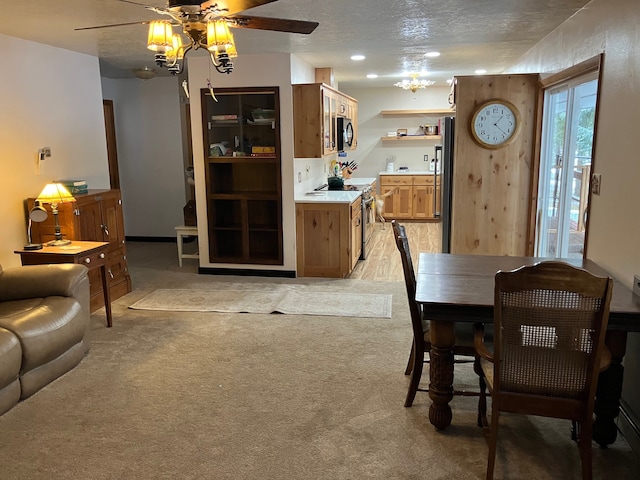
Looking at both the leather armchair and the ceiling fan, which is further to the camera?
the leather armchair

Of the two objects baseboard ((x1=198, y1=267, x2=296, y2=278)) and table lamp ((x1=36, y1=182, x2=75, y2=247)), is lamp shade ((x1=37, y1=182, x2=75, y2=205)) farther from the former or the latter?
baseboard ((x1=198, y1=267, x2=296, y2=278))

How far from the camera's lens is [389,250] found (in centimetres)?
688

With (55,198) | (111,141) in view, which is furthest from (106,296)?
(111,141)

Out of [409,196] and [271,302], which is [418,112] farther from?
[271,302]

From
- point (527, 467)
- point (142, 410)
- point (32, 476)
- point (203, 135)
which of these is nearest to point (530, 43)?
point (203, 135)

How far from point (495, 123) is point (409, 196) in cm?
484

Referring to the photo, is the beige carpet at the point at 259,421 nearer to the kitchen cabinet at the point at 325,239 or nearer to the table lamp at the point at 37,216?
the table lamp at the point at 37,216

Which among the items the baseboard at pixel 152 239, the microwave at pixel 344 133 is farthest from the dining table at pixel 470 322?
the baseboard at pixel 152 239

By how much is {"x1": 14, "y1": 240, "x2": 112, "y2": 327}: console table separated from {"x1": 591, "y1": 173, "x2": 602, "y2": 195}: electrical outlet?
11.7 feet

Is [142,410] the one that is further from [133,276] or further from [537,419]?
[133,276]

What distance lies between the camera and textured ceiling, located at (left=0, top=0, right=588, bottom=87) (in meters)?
3.29

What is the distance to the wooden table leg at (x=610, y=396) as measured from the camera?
233 centimetres

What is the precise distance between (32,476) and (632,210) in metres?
3.08

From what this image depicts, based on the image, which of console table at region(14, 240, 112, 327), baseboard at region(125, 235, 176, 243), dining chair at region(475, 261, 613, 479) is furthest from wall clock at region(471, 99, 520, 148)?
baseboard at region(125, 235, 176, 243)
